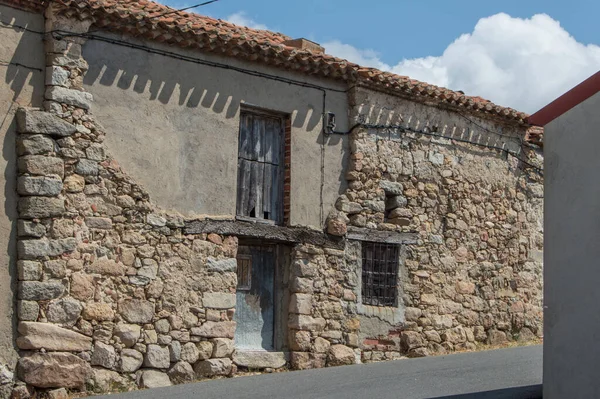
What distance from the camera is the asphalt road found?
1037 cm

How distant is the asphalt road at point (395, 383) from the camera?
10367mm

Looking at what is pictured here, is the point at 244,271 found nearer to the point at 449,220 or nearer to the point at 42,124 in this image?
the point at 42,124

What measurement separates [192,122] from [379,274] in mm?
3952

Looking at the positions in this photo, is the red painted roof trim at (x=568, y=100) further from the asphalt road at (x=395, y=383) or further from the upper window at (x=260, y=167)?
the upper window at (x=260, y=167)

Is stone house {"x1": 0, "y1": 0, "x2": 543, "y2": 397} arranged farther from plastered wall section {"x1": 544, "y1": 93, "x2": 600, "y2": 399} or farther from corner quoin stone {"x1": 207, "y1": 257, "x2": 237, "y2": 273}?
plastered wall section {"x1": 544, "y1": 93, "x2": 600, "y2": 399}

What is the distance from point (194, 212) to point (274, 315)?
2.11 meters

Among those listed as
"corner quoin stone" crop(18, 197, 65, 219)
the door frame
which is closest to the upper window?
the door frame

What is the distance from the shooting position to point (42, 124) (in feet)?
36.5

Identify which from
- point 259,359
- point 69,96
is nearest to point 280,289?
point 259,359

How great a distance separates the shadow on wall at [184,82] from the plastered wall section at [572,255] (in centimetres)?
527

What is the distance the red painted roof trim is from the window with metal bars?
5.43 meters

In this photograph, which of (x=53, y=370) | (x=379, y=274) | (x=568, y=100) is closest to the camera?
(x=568, y=100)

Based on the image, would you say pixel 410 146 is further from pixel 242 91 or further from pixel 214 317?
pixel 214 317

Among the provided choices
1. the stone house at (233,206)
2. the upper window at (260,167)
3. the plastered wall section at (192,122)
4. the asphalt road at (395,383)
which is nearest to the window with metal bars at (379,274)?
→ the stone house at (233,206)
